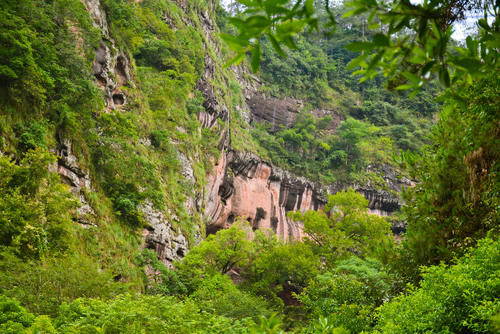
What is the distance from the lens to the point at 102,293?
568 cm

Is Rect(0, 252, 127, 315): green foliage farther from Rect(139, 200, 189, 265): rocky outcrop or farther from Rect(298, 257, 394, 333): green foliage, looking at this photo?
Rect(139, 200, 189, 265): rocky outcrop

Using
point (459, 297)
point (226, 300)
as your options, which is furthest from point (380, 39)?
point (226, 300)

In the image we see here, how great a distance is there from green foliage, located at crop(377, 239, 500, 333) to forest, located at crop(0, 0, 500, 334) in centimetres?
2

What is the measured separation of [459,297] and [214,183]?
16988 millimetres

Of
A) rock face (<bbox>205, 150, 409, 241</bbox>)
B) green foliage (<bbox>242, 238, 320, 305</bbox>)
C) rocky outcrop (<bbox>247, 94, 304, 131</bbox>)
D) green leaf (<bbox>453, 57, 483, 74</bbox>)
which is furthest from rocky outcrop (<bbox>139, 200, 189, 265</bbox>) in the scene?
rocky outcrop (<bbox>247, 94, 304, 131</bbox>)

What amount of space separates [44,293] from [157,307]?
5.10 ft

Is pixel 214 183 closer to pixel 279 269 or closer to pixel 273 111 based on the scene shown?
pixel 279 269

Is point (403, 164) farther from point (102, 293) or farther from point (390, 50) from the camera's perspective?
point (102, 293)

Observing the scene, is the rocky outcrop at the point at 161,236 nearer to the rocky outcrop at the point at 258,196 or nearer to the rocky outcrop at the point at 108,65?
the rocky outcrop at the point at 108,65

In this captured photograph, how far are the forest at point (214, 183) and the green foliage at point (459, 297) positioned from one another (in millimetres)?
18

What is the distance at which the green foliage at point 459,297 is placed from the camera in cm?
277

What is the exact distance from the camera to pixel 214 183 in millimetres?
19531

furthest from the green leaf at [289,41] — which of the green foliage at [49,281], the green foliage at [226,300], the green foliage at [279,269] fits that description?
the green foliage at [279,269]

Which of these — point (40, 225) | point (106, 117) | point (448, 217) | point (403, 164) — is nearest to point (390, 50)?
point (448, 217)
